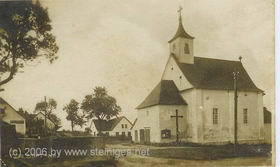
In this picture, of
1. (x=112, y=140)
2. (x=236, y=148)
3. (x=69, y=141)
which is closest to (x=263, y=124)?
(x=236, y=148)

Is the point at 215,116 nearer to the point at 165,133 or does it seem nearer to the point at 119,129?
the point at 165,133

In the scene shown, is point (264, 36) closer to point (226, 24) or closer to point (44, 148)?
point (226, 24)

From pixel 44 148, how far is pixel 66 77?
1.71 feet

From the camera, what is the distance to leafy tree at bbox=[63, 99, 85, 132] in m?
3.30

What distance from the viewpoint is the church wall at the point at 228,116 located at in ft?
11.7

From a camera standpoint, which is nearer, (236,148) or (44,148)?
(44,148)

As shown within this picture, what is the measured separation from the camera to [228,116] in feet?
11.8

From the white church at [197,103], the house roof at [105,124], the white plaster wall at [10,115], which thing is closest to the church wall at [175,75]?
the white church at [197,103]

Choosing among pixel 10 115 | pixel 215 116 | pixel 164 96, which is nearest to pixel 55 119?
pixel 10 115

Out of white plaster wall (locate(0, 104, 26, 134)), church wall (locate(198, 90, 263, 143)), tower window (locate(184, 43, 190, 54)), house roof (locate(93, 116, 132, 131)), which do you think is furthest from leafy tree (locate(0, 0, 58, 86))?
church wall (locate(198, 90, 263, 143))

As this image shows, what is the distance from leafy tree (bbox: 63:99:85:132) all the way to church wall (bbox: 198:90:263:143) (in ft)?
3.07

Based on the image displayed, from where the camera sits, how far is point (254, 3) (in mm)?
3586

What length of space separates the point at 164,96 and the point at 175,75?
0.18 metres

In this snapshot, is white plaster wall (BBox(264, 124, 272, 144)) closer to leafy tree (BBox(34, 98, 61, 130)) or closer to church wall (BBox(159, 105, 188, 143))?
church wall (BBox(159, 105, 188, 143))
